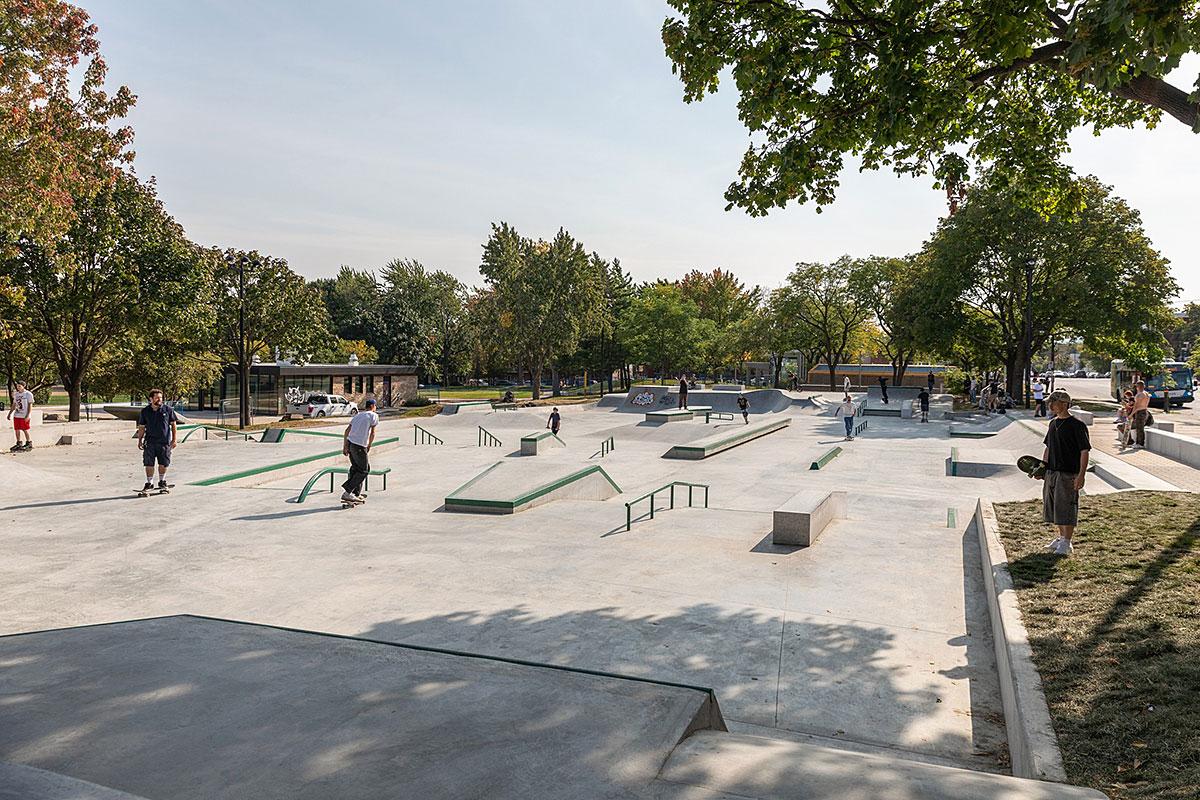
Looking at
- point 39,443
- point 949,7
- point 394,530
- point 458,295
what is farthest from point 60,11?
point 458,295

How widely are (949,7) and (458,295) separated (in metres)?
88.5

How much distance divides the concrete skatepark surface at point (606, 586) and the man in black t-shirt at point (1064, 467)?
1058mm

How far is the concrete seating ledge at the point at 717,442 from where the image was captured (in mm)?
19172

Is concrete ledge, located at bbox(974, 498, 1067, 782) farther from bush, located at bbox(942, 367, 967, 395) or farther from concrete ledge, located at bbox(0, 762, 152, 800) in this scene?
bush, located at bbox(942, 367, 967, 395)

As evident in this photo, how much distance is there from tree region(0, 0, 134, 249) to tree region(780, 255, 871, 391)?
48.1m

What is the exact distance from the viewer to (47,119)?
52.0 ft

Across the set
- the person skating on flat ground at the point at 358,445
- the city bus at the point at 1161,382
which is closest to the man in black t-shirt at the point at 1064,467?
the person skating on flat ground at the point at 358,445

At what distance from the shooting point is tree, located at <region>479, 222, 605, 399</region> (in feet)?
159

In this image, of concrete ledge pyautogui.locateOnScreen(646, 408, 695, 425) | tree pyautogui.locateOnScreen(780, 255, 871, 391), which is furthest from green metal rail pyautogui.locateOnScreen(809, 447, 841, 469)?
tree pyautogui.locateOnScreen(780, 255, 871, 391)

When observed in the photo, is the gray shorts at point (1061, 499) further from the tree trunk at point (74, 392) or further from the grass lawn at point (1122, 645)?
the tree trunk at point (74, 392)

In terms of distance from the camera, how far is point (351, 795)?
2771 millimetres

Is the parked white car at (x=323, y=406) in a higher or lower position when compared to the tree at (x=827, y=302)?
lower

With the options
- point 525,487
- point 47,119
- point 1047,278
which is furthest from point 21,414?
point 1047,278

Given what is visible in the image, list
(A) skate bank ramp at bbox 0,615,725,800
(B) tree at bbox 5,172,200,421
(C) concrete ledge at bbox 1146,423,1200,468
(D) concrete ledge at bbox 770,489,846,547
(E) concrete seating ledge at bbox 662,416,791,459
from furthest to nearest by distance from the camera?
(B) tree at bbox 5,172,200,421 < (E) concrete seating ledge at bbox 662,416,791,459 < (C) concrete ledge at bbox 1146,423,1200,468 < (D) concrete ledge at bbox 770,489,846,547 < (A) skate bank ramp at bbox 0,615,725,800
